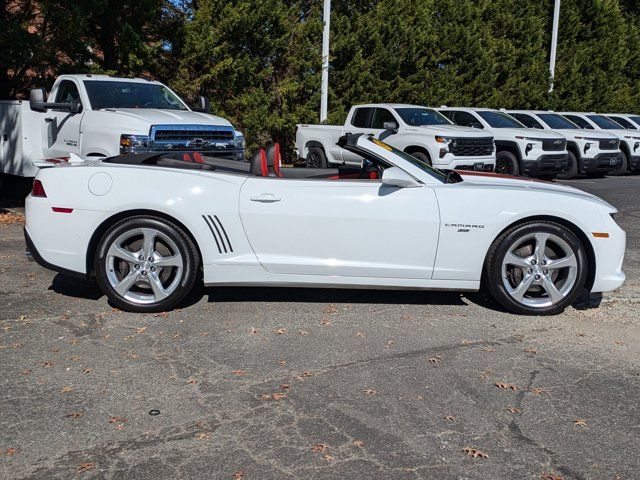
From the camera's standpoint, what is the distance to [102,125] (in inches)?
394

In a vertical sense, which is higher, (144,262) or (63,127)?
(63,127)

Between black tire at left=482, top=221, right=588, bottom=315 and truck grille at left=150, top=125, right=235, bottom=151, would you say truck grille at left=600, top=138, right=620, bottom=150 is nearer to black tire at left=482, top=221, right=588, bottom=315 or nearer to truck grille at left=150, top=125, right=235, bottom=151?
truck grille at left=150, top=125, right=235, bottom=151

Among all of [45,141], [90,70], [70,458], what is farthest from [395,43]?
[70,458]

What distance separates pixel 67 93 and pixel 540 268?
8.09 m

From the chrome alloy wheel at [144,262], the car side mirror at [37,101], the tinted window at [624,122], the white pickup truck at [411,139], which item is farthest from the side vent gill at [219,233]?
the tinted window at [624,122]

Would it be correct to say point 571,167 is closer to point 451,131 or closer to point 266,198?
point 451,131

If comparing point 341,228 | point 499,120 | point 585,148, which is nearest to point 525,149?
point 499,120

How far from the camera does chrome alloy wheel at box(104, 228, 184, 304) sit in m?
5.67

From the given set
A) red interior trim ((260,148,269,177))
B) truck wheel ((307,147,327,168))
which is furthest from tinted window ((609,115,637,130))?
red interior trim ((260,148,269,177))

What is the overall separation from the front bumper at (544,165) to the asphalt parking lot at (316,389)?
1108 centimetres

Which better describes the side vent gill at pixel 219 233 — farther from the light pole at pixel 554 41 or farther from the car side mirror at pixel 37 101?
the light pole at pixel 554 41

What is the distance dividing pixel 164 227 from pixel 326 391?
208 centimetres

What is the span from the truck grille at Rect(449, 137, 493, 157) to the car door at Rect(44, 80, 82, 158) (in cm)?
743

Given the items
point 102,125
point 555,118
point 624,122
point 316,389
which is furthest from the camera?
point 624,122
